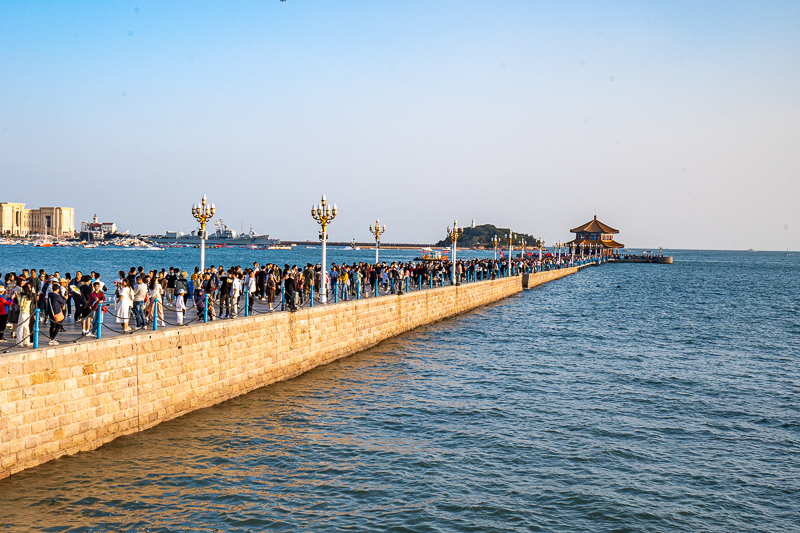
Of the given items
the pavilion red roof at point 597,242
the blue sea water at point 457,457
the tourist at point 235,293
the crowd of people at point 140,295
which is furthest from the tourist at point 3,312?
the pavilion red roof at point 597,242

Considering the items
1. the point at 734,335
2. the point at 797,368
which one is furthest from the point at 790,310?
the point at 797,368

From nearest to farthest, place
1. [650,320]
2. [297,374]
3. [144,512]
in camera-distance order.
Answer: [144,512] → [297,374] → [650,320]

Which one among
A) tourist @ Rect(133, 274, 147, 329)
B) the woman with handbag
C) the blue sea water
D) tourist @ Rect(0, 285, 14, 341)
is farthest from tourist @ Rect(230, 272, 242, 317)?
tourist @ Rect(0, 285, 14, 341)

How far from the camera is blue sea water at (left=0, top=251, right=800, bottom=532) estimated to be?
34.0 ft

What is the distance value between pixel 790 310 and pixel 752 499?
4501 cm

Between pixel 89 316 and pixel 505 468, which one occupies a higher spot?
pixel 89 316

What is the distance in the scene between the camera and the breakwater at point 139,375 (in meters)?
10.7

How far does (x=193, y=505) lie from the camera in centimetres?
1042

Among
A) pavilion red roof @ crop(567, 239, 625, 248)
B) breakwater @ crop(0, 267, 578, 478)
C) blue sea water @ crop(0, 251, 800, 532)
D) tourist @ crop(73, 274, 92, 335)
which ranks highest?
pavilion red roof @ crop(567, 239, 625, 248)

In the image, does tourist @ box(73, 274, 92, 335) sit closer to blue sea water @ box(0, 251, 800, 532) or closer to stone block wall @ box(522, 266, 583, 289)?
blue sea water @ box(0, 251, 800, 532)

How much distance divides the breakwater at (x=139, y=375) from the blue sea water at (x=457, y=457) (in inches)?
15.1

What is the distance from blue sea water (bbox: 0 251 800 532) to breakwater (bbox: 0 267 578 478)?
0.38 meters

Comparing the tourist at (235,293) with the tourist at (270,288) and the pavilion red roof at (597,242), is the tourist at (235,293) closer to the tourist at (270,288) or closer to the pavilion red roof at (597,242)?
the tourist at (270,288)

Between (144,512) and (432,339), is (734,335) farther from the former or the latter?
(144,512)
